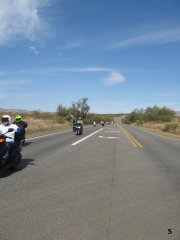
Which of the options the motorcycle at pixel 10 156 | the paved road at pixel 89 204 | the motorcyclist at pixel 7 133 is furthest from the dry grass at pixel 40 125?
the paved road at pixel 89 204

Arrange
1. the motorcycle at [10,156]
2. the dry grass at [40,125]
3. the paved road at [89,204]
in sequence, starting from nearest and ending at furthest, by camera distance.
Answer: the paved road at [89,204]
the motorcycle at [10,156]
the dry grass at [40,125]

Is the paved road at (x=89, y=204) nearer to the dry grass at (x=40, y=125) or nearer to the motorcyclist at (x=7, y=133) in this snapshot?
the motorcyclist at (x=7, y=133)

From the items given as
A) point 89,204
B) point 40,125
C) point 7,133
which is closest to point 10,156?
point 7,133

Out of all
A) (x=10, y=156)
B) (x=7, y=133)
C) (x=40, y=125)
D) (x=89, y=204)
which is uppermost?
(x=7, y=133)

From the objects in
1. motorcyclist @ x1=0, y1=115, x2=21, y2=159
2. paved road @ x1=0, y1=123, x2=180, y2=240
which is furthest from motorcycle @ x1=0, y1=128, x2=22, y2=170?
paved road @ x1=0, y1=123, x2=180, y2=240

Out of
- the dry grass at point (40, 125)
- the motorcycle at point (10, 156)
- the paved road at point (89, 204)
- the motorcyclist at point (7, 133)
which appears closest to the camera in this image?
the paved road at point (89, 204)

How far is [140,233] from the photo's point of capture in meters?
3.75

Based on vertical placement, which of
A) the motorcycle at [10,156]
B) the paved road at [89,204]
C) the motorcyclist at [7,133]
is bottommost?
the paved road at [89,204]

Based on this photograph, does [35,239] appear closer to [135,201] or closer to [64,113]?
[135,201]

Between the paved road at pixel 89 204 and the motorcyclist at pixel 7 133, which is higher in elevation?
the motorcyclist at pixel 7 133

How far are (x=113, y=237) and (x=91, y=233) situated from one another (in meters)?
0.33

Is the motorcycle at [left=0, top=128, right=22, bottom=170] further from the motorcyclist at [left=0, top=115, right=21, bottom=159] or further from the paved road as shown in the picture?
the paved road

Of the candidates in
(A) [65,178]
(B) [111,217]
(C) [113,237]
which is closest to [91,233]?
(C) [113,237]

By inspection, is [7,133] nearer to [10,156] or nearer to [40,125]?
[10,156]
